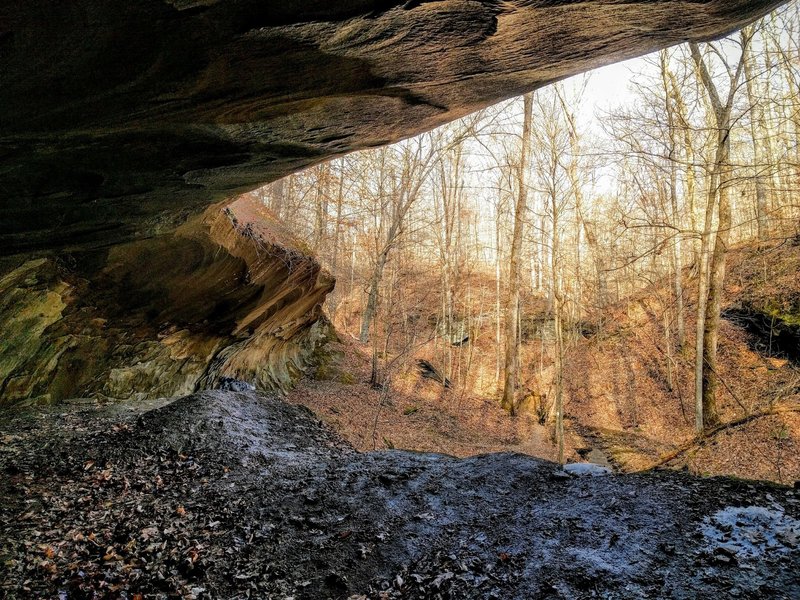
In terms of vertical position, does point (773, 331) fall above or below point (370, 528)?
below

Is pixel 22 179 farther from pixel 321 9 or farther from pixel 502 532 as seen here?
pixel 502 532

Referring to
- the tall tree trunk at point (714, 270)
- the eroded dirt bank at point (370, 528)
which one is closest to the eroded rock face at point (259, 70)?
the eroded dirt bank at point (370, 528)

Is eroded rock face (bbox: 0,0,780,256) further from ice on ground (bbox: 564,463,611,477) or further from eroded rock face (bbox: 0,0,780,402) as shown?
ice on ground (bbox: 564,463,611,477)

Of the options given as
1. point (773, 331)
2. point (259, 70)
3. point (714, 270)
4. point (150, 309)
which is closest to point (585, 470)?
→ point (259, 70)

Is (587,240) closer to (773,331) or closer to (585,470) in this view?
(773,331)

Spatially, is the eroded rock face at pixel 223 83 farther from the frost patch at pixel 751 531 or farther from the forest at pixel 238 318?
the frost patch at pixel 751 531

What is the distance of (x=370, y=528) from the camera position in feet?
14.1

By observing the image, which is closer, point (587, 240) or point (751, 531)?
point (751, 531)

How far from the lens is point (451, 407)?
1714 cm

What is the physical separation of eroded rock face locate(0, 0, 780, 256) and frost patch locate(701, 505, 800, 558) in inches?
136

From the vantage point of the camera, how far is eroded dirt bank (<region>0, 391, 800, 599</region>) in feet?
10.2

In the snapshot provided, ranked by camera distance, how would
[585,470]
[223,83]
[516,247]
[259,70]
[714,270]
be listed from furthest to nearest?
[516,247], [714,270], [585,470], [223,83], [259,70]

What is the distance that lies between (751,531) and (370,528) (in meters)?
3.09

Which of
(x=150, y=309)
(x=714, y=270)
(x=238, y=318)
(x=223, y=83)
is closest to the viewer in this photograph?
(x=223, y=83)
